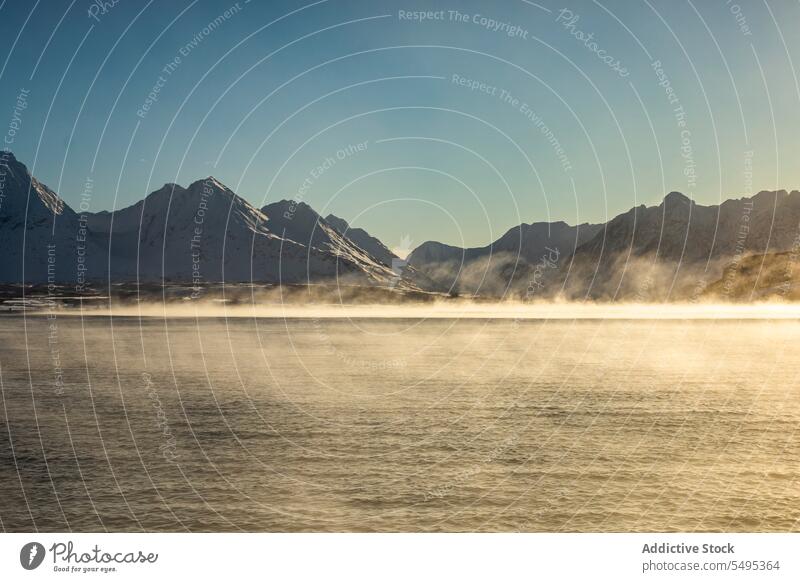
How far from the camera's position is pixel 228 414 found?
63.5 m

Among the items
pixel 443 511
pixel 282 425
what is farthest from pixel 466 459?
pixel 282 425

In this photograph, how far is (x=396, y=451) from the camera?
1887 inches

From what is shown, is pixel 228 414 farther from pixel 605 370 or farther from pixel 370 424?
pixel 605 370

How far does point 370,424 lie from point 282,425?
7.24m

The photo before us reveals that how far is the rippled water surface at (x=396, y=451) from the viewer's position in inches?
1361

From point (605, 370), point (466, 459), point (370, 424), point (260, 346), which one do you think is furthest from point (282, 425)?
point (260, 346)

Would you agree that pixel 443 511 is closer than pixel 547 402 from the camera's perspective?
Yes

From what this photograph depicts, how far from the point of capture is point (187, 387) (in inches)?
3354

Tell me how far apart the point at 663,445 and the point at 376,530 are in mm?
27991

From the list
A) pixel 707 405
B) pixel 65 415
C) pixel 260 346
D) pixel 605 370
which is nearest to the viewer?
pixel 65 415

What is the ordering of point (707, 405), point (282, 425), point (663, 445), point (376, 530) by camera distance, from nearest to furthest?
point (376, 530) < point (663, 445) < point (282, 425) < point (707, 405)

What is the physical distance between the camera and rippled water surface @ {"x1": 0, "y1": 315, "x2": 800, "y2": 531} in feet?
113
